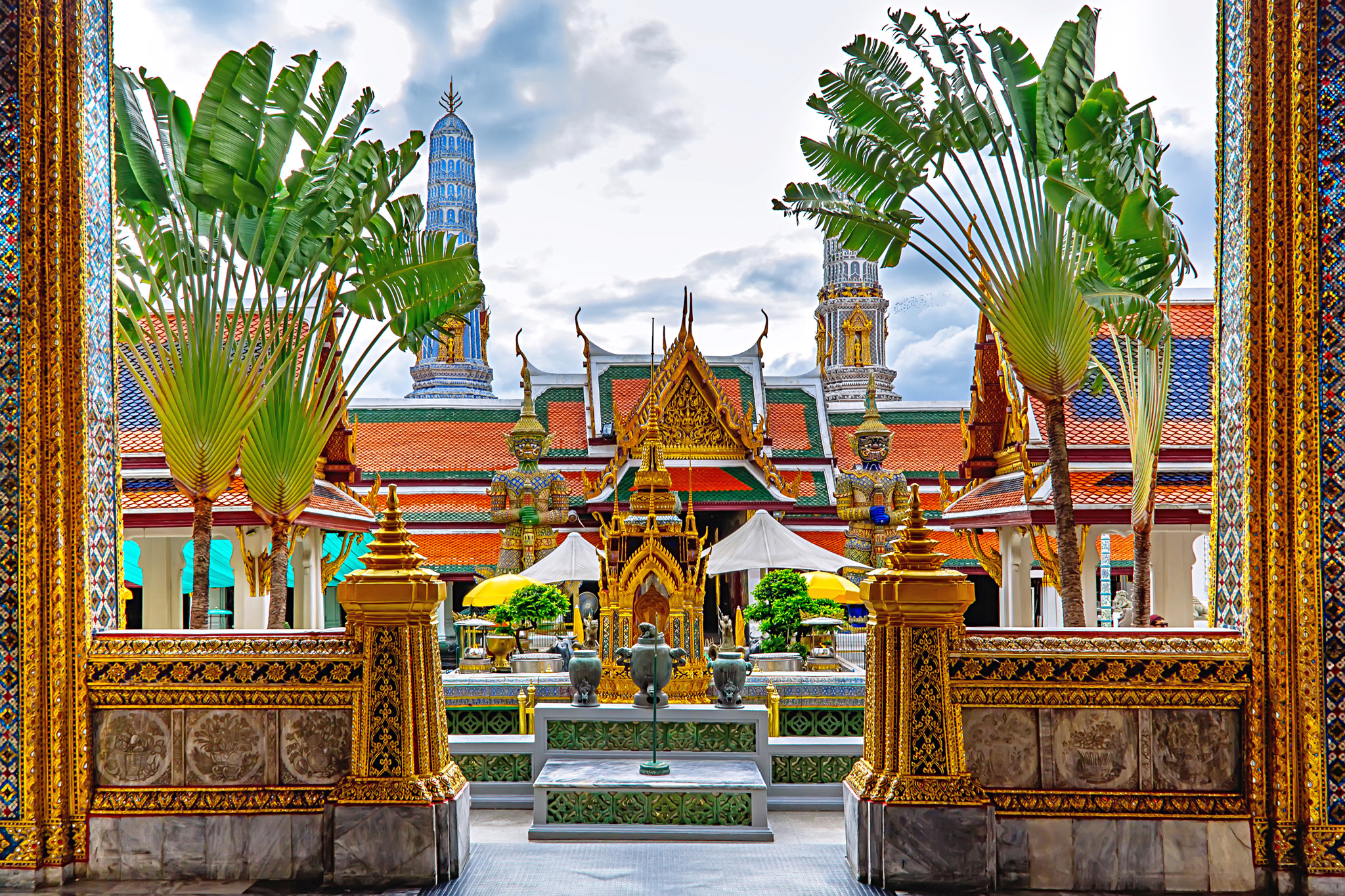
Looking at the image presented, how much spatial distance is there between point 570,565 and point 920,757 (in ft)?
34.1

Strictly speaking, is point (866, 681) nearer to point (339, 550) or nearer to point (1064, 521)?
point (1064, 521)

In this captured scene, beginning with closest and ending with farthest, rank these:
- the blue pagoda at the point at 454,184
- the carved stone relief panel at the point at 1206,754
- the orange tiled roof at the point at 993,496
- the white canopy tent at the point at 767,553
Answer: the carved stone relief panel at the point at 1206,754, the orange tiled roof at the point at 993,496, the white canopy tent at the point at 767,553, the blue pagoda at the point at 454,184

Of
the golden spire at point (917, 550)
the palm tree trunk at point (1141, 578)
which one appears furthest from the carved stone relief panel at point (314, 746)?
the palm tree trunk at point (1141, 578)

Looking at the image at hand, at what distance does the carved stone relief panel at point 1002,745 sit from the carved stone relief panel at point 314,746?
2675 millimetres

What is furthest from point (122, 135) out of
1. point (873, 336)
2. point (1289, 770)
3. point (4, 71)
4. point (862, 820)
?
point (873, 336)

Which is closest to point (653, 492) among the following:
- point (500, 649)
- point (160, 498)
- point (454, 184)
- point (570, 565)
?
point (500, 649)

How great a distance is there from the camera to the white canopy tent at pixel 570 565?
1427cm

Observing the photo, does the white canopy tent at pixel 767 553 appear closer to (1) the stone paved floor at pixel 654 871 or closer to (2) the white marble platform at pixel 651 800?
(2) the white marble platform at pixel 651 800

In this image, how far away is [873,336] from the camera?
46000 millimetres

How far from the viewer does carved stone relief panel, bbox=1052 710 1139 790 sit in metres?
4.49

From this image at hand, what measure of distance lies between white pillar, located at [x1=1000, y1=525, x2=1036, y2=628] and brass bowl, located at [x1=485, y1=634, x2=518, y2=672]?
734 centimetres

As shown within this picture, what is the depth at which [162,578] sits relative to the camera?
45.5 feet

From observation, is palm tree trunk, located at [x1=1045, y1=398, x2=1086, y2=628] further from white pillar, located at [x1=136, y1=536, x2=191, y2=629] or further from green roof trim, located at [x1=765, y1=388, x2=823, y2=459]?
green roof trim, located at [x1=765, y1=388, x2=823, y2=459]

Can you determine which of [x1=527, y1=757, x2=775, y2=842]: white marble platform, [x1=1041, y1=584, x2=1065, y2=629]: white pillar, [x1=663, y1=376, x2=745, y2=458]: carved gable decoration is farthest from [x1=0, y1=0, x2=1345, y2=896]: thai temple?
[x1=663, y1=376, x2=745, y2=458]: carved gable decoration
